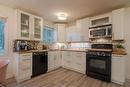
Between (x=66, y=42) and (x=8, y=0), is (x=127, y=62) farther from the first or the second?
(x=8, y=0)

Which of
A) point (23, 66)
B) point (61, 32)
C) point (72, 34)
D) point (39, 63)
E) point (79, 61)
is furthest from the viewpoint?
point (61, 32)

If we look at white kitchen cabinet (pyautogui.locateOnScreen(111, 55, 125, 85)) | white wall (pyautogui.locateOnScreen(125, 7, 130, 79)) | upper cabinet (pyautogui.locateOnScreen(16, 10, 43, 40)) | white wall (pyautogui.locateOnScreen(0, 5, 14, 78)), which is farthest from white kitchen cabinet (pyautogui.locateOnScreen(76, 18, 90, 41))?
white wall (pyautogui.locateOnScreen(0, 5, 14, 78))

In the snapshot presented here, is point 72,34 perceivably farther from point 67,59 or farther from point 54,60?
point 54,60

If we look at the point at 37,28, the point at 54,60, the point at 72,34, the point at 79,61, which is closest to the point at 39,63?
the point at 54,60

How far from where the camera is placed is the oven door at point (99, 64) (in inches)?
124

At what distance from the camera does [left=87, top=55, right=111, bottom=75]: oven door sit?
10.4 ft

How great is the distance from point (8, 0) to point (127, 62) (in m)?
4.28

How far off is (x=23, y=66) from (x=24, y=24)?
5.07ft

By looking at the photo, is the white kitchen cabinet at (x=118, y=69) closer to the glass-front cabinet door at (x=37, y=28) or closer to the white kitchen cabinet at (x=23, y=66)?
the white kitchen cabinet at (x=23, y=66)

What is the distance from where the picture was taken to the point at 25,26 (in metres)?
3.72

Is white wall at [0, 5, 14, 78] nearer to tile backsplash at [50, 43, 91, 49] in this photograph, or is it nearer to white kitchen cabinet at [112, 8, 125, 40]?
tile backsplash at [50, 43, 91, 49]

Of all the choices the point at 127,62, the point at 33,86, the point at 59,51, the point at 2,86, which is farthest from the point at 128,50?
the point at 2,86

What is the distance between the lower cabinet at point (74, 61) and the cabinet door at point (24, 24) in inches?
80.4

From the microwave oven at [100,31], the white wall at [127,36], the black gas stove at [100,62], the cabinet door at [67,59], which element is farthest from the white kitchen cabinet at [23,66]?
the white wall at [127,36]
